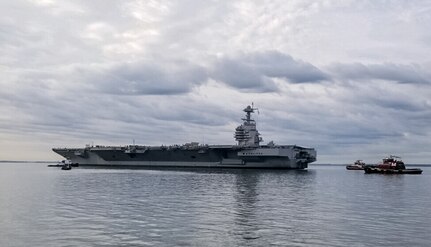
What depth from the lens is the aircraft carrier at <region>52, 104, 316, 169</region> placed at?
97.1 metres

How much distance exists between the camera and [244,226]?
74.4ft

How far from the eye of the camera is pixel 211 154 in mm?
104000

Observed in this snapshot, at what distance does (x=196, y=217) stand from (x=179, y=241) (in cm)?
636

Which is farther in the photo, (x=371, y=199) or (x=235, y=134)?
(x=235, y=134)

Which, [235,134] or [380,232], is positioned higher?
[235,134]

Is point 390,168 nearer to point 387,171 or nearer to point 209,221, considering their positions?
point 387,171

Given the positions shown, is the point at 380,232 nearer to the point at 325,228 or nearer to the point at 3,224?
the point at 325,228

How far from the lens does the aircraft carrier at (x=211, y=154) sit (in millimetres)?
97062

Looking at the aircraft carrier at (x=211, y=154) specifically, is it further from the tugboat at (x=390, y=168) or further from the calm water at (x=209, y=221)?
the calm water at (x=209, y=221)

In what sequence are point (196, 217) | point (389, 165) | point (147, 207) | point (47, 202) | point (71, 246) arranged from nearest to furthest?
point (71, 246), point (196, 217), point (147, 207), point (47, 202), point (389, 165)

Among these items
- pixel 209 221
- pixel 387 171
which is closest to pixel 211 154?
pixel 387 171

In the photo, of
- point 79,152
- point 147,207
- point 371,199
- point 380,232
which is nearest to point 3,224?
point 147,207

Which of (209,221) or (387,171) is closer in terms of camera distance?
(209,221)

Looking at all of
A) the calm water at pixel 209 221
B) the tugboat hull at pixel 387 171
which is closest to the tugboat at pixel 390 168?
the tugboat hull at pixel 387 171
